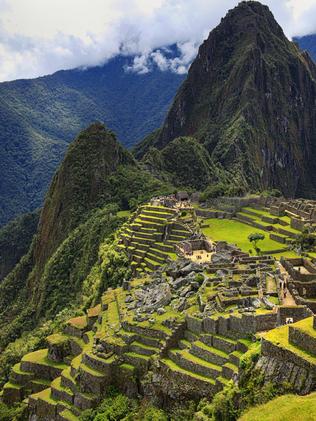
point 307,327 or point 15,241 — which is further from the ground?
point 307,327

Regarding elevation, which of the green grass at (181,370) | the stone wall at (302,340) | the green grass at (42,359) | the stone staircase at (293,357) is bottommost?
the green grass at (42,359)

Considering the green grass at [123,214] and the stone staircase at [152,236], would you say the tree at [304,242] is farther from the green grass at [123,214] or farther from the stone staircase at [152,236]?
the green grass at [123,214]

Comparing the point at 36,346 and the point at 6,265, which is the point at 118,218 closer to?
the point at 36,346

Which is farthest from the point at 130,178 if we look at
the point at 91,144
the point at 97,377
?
the point at 97,377

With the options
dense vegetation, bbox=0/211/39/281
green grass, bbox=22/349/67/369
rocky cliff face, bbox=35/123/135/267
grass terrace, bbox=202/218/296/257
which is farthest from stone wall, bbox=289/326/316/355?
dense vegetation, bbox=0/211/39/281

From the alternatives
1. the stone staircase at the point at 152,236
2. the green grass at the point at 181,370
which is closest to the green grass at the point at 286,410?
the green grass at the point at 181,370

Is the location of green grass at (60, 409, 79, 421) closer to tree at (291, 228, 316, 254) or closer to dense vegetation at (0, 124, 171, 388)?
dense vegetation at (0, 124, 171, 388)

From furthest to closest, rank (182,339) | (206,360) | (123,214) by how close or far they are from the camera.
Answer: (123,214)
(182,339)
(206,360)

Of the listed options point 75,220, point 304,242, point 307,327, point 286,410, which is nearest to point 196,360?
point 307,327

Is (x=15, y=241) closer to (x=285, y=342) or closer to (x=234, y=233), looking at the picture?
(x=234, y=233)
